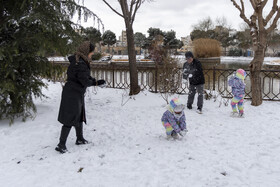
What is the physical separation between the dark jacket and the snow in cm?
91

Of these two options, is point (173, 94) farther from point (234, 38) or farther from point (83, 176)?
point (234, 38)

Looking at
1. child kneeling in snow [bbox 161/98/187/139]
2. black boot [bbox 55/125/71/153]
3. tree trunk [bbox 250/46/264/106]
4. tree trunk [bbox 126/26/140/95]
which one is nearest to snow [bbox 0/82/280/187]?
black boot [bbox 55/125/71/153]

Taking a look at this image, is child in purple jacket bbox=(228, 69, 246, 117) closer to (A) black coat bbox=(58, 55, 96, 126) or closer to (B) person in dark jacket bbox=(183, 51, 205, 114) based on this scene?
(B) person in dark jacket bbox=(183, 51, 205, 114)

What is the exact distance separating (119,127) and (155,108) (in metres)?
1.81

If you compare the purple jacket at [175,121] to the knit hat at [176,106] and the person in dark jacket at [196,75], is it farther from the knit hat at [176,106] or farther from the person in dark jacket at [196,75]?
the person in dark jacket at [196,75]

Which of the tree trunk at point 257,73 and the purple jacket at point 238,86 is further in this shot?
the tree trunk at point 257,73

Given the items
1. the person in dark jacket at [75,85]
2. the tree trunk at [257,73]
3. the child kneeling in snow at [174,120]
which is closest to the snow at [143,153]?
the child kneeling in snow at [174,120]

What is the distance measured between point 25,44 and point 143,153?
3.24 meters

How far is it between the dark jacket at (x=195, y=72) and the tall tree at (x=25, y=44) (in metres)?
2.93

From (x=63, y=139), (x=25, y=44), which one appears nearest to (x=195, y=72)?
(x=63, y=139)

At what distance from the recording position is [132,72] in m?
7.75

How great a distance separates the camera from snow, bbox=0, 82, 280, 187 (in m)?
2.79

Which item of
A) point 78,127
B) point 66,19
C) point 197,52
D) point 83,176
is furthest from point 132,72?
point 197,52

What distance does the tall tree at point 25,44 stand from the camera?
4336mm
